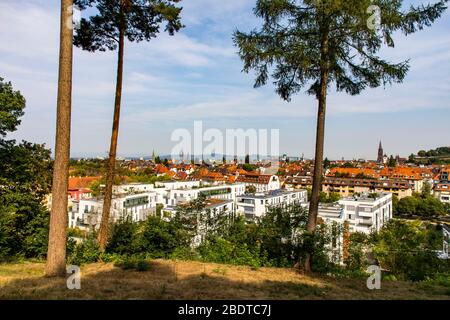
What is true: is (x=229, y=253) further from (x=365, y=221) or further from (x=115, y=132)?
(x=365, y=221)

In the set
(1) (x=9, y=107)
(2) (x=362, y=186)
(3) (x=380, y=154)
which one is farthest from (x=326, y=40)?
(3) (x=380, y=154)

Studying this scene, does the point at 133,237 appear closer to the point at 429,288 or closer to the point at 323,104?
the point at 323,104

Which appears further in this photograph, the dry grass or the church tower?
the church tower

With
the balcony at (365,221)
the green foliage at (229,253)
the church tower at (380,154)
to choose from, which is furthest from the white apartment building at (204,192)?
the church tower at (380,154)

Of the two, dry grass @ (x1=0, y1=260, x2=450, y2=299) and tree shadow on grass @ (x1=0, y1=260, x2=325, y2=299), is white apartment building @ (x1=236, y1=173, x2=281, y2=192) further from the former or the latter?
tree shadow on grass @ (x1=0, y1=260, x2=325, y2=299)

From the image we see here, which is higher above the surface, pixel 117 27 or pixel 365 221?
pixel 117 27

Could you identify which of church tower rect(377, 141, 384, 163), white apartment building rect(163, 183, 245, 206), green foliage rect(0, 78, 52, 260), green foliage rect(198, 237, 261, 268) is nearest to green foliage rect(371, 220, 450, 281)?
green foliage rect(198, 237, 261, 268)
